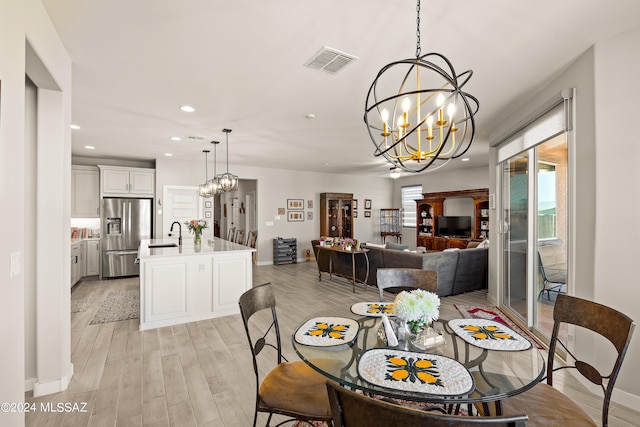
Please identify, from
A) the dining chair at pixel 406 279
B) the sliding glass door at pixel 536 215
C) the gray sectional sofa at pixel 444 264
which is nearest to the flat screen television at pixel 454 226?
the gray sectional sofa at pixel 444 264

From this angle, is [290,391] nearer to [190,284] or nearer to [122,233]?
[190,284]

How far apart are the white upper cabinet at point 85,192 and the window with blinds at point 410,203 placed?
8464 mm

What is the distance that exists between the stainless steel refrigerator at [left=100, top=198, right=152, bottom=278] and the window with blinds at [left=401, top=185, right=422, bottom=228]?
7536 millimetres

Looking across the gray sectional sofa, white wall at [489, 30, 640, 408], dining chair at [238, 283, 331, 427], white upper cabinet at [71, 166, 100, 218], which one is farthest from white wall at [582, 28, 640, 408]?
white upper cabinet at [71, 166, 100, 218]

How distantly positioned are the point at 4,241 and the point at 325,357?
1499mm

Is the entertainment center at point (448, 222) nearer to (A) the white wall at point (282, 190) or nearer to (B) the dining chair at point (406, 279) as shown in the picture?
(A) the white wall at point (282, 190)

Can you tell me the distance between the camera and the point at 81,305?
→ 4730mm

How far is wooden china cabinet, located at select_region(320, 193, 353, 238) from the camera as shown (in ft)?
30.7

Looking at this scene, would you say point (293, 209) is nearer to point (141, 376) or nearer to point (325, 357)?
point (141, 376)

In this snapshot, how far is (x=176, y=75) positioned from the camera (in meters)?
2.96

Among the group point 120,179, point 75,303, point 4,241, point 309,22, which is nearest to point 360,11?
point 309,22

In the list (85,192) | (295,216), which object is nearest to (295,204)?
(295,216)

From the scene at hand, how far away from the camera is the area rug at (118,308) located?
4.16 meters

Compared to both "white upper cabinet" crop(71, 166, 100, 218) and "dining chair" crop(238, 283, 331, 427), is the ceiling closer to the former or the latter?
"dining chair" crop(238, 283, 331, 427)
